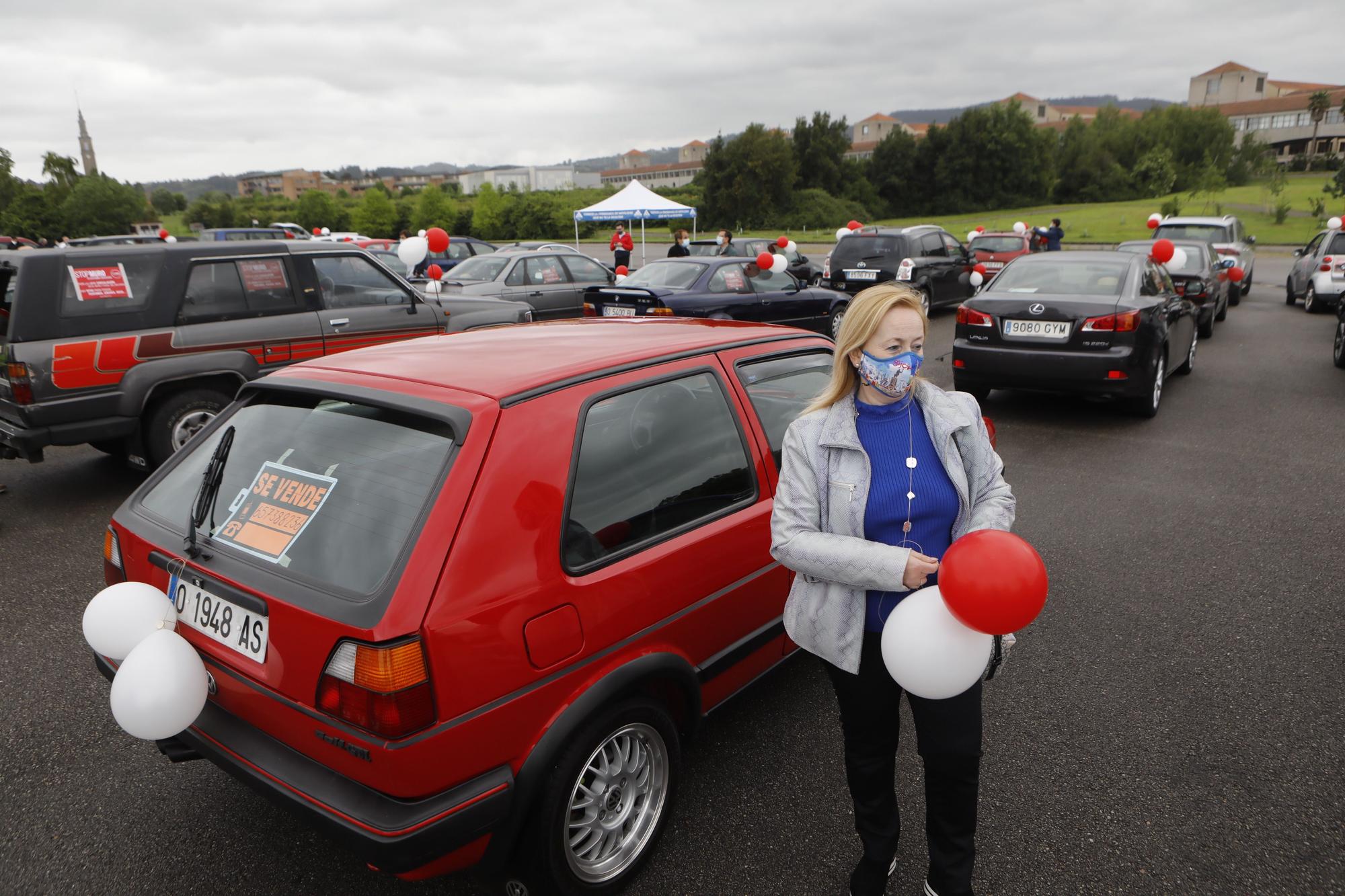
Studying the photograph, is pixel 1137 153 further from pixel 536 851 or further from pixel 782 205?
pixel 536 851

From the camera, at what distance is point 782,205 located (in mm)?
67375

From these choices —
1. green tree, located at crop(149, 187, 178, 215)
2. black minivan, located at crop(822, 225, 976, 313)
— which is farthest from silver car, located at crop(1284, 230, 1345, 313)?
green tree, located at crop(149, 187, 178, 215)

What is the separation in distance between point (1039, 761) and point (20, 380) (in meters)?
6.66

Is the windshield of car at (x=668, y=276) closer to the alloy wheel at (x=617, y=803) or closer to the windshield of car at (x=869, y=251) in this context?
the windshield of car at (x=869, y=251)

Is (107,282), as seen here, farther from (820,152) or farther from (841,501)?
(820,152)

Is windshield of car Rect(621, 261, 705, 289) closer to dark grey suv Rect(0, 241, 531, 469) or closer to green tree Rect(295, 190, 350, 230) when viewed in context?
dark grey suv Rect(0, 241, 531, 469)

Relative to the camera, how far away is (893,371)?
2006 mm

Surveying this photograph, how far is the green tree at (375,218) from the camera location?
53.5 meters

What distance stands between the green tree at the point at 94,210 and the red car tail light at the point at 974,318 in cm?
5236

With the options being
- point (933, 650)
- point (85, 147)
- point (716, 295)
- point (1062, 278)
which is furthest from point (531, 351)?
point (85, 147)

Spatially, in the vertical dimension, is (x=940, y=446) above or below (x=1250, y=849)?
above

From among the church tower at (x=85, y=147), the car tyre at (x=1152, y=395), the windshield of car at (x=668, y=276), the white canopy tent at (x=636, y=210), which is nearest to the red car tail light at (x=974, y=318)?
the car tyre at (x=1152, y=395)

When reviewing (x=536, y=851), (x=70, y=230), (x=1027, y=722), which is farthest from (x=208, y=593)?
(x=70, y=230)

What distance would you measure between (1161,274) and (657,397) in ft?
26.8
